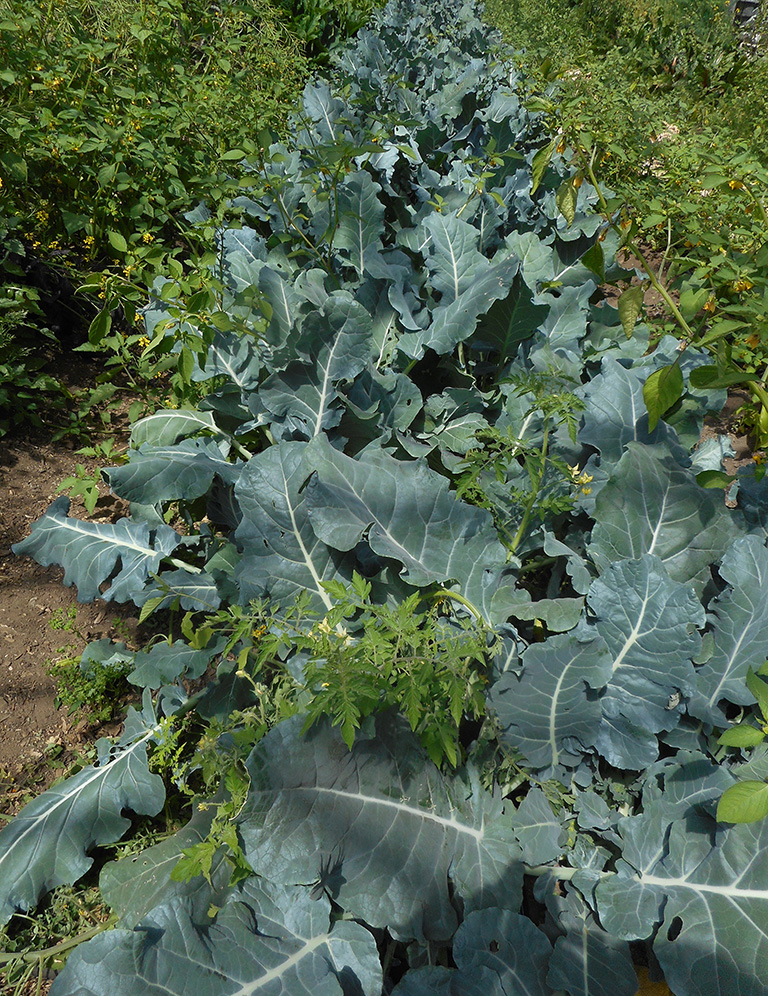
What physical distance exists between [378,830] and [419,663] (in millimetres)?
387

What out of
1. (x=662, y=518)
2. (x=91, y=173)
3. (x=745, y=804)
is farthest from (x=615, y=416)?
(x=91, y=173)

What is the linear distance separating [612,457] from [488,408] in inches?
27.6

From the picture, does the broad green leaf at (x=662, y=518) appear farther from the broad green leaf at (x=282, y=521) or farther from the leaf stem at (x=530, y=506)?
the broad green leaf at (x=282, y=521)

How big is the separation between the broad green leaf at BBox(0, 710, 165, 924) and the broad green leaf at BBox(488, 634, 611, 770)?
949 mm

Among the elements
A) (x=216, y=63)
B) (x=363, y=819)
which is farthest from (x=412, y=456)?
(x=216, y=63)

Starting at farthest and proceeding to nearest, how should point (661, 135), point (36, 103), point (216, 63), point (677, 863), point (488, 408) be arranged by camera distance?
1. point (661, 135)
2. point (216, 63)
3. point (36, 103)
4. point (488, 408)
5. point (677, 863)

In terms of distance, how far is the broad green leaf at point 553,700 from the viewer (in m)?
1.65

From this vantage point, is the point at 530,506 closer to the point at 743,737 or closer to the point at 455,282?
the point at 743,737

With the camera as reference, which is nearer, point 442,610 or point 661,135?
point 442,610

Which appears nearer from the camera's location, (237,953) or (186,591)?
(237,953)

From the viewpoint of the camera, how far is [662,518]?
196cm

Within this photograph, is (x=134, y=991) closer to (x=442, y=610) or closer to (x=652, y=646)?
(x=442, y=610)

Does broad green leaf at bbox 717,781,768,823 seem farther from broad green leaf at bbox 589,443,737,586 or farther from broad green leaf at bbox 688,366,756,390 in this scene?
broad green leaf at bbox 688,366,756,390

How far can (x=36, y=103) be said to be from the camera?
3.45m
